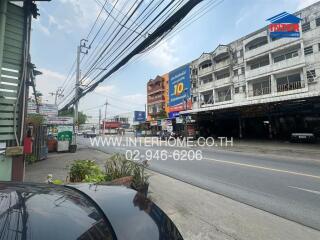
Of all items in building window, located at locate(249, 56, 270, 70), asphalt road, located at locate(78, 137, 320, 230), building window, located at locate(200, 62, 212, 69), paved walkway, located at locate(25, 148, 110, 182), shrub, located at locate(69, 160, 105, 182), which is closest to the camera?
asphalt road, located at locate(78, 137, 320, 230)

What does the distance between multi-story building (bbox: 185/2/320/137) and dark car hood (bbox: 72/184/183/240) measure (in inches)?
751

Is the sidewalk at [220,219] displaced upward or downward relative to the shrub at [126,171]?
downward

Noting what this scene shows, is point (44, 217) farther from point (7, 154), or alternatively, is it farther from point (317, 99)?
point (317, 99)

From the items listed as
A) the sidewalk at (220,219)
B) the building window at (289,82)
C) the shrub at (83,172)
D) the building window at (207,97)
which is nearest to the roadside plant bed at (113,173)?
the shrub at (83,172)

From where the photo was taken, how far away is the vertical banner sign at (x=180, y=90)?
3775cm

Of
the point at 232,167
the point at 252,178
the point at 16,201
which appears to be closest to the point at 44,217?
the point at 16,201

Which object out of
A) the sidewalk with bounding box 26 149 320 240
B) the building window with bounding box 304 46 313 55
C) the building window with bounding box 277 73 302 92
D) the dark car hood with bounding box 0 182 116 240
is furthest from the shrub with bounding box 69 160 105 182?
the building window with bounding box 304 46 313 55

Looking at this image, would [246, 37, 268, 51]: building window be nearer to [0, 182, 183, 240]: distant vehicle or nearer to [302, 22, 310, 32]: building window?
[302, 22, 310, 32]: building window

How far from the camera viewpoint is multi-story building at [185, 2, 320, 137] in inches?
859

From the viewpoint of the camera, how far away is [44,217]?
1.35m

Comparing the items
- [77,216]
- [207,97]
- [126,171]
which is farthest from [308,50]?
[77,216]

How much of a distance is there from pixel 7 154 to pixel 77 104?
16.1 meters

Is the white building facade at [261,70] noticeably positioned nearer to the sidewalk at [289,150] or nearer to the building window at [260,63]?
the building window at [260,63]

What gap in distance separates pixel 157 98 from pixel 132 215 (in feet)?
174
